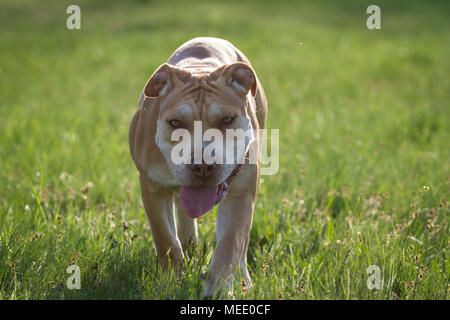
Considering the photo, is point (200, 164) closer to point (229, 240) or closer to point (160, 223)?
point (229, 240)

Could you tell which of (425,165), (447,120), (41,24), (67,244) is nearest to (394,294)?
(67,244)

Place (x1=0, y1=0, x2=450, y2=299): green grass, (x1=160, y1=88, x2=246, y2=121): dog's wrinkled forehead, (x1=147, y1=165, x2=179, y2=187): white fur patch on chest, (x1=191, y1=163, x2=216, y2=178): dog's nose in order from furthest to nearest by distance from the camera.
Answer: (x1=147, y1=165, x2=179, y2=187): white fur patch on chest < (x1=0, y1=0, x2=450, y2=299): green grass < (x1=160, y1=88, x2=246, y2=121): dog's wrinkled forehead < (x1=191, y1=163, x2=216, y2=178): dog's nose

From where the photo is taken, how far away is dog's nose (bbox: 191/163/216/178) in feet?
10.3

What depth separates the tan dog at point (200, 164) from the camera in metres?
3.25

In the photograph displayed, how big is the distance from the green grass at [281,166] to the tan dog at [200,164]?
202 mm

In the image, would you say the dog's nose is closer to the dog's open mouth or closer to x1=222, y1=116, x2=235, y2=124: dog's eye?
the dog's open mouth

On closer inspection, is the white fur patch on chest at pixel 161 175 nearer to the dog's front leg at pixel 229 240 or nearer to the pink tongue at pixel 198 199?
the pink tongue at pixel 198 199

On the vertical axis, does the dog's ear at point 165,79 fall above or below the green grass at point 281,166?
above

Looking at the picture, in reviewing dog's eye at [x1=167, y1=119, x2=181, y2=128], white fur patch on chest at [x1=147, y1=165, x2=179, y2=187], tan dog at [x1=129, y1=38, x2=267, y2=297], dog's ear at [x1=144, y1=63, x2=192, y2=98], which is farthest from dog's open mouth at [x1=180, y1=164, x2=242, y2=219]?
dog's ear at [x1=144, y1=63, x2=192, y2=98]

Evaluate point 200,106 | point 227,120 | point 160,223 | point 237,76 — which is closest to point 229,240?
point 160,223

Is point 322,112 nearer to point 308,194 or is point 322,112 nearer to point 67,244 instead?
point 308,194

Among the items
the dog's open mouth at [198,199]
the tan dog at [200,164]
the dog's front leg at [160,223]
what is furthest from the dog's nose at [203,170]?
the dog's front leg at [160,223]

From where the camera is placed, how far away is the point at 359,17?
17.8 m

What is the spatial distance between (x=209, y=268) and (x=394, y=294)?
3.62 feet
